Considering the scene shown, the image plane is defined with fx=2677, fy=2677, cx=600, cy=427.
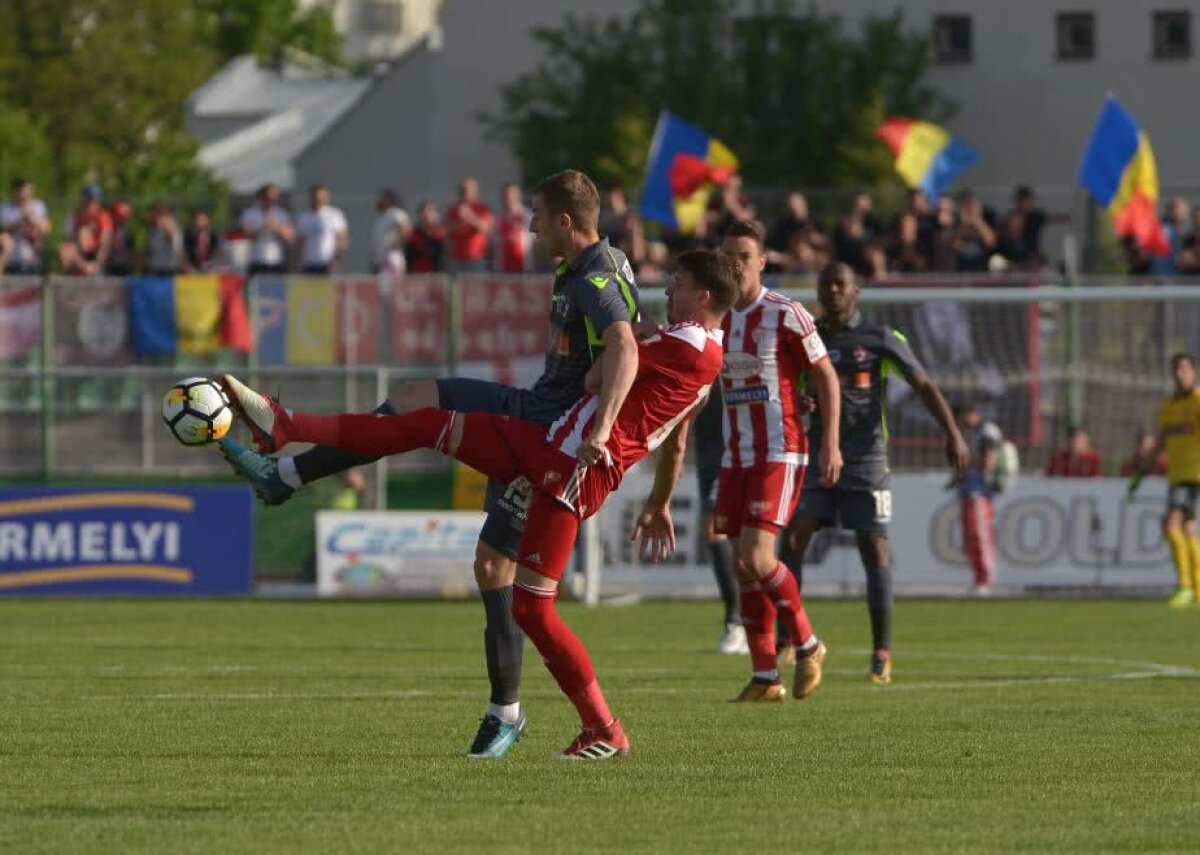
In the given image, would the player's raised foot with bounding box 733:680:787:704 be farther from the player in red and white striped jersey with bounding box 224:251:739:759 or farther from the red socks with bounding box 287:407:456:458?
the red socks with bounding box 287:407:456:458

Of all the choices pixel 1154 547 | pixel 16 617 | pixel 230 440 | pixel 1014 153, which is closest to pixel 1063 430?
pixel 1154 547

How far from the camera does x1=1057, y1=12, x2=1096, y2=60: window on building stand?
191 ft

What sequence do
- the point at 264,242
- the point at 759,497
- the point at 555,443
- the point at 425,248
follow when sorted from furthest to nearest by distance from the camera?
the point at 425,248
the point at 264,242
the point at 759,497
the point at 555,443

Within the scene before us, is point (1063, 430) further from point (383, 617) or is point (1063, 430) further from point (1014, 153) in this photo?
point (1014, 153)

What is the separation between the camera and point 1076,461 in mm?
25312

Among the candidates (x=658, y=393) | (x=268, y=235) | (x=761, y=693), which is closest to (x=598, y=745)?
(x=658, y=393)

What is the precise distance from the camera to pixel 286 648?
1781 centimetres

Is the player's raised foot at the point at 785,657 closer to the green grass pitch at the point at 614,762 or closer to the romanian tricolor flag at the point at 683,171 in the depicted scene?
the green grass pitch at the point at 614,762

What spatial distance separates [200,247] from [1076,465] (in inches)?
436

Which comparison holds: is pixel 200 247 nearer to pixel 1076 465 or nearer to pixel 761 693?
pixel 1076 465

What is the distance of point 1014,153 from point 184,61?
127 feet

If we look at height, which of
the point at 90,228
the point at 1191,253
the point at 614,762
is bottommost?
the point at 614,762

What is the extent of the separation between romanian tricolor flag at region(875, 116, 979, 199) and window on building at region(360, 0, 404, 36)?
103553mm

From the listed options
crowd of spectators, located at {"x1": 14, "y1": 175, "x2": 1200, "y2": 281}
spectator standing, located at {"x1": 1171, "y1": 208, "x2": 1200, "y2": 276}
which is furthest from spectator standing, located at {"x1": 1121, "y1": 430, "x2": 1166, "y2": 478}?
crowd of spectators, located at {"x1": 14, "y1": 175, "x2": 1200, "y2": 281}
